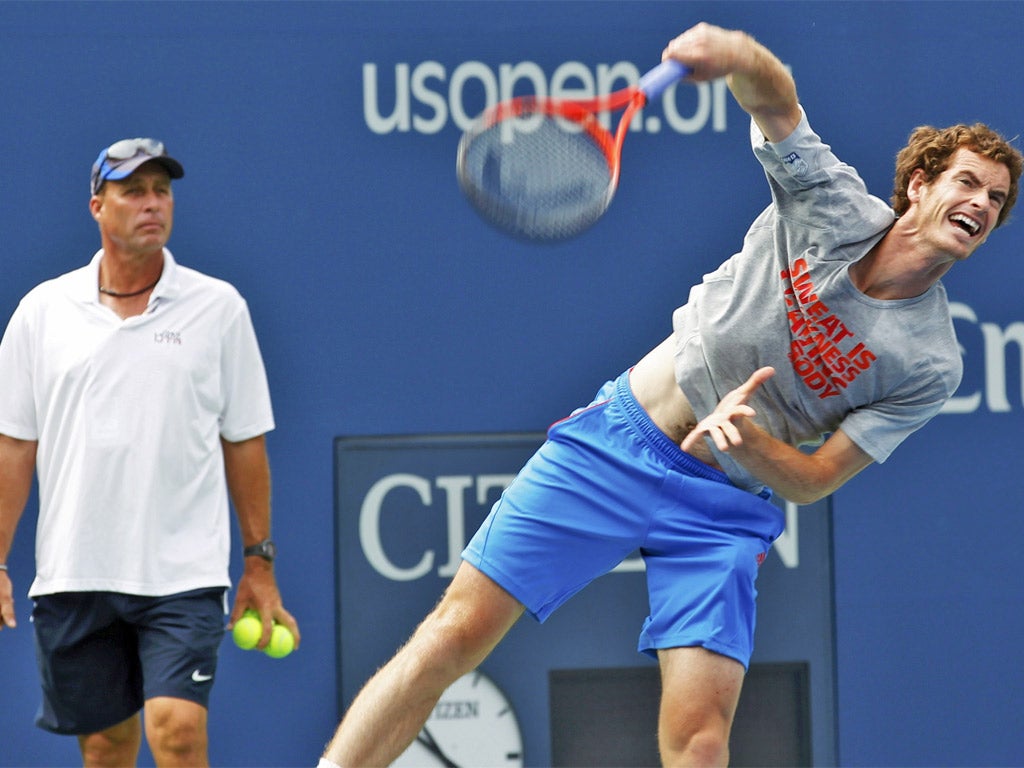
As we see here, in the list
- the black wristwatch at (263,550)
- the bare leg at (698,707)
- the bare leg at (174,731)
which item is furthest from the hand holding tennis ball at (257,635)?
the bare leg at (698,707)

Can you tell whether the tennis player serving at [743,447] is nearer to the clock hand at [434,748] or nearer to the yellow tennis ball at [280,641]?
the yellow tennis ball at [280,641]

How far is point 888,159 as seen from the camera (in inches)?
201

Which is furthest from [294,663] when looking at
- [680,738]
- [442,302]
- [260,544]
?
[680,738]

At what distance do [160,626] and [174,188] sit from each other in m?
1.24

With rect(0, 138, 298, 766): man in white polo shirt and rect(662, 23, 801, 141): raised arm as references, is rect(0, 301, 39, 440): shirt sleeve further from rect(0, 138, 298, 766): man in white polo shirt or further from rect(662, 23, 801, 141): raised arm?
rect(662, 23, 801, 141): raised arm

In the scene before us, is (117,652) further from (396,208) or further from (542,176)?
(542,176)

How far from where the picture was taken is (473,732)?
5.05 m

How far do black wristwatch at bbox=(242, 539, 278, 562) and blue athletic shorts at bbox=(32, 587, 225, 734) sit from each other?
0.49ft

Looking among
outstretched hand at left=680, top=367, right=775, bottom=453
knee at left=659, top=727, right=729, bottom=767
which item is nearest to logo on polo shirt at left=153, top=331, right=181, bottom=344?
outstretched hand at left=680, top=367, right=775, bottom=453

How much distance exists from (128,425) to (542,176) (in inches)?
56.2

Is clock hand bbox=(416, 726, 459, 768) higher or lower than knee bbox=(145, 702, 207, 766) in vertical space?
lower

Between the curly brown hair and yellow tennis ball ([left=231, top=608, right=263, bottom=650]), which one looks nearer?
the curly brown hair

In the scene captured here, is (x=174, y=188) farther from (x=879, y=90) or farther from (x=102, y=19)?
(x=879, y=90)

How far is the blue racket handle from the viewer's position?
10.7 feet
